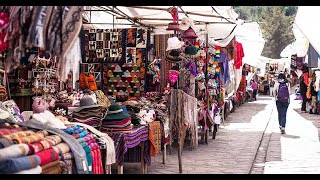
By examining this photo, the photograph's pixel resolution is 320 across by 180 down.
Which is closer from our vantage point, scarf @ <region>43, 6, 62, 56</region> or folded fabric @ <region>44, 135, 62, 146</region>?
scarf @ <region>43, 6, 62, 56</region>

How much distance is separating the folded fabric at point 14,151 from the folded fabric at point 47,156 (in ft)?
0.51

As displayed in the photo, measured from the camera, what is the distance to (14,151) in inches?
166

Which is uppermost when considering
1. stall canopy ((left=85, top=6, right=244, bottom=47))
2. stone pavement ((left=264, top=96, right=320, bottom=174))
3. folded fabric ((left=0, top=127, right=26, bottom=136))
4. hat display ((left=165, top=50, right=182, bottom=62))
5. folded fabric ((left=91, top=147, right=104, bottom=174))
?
stall canopy ((left=85, top=6, right=244, bottom=47))

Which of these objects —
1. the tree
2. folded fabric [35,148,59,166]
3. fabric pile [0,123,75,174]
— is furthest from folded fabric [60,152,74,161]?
the tree

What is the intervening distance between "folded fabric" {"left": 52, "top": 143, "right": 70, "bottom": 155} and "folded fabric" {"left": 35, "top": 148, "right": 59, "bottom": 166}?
0.36 feet

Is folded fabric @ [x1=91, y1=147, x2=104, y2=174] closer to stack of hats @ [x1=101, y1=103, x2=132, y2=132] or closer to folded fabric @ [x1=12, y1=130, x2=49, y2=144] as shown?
folded fabric @ [x1=12, y1=130, x2=49, y2=144]

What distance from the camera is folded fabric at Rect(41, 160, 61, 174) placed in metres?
4.50

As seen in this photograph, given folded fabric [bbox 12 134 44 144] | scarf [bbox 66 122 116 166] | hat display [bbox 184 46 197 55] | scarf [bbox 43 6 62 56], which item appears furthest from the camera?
hat display [bbox 184 46 197 55]

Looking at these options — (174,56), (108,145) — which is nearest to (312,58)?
(174,56)

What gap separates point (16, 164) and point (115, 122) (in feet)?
10.4

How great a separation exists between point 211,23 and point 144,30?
1.42 metres

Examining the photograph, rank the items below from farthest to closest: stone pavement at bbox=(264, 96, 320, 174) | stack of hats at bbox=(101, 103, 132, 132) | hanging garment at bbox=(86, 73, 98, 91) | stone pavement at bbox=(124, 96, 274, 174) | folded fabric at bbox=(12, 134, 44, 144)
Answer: hanging garment at bbox=(86, 73, 98, 91)
stone pavement at bbox=(264, 96, 320, 174)
stone pavement at bbox=(124, 96, 274, 174)
stack of hats at bbox=(101, 103, 132, 132)
folded fabric at bbox=(12, 134, 44, 144)

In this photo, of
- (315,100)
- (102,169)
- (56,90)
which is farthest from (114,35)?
(315,100)

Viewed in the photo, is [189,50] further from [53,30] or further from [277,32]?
[277,32]
